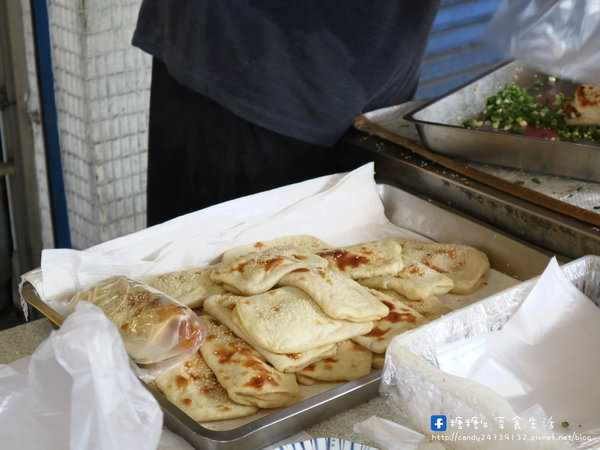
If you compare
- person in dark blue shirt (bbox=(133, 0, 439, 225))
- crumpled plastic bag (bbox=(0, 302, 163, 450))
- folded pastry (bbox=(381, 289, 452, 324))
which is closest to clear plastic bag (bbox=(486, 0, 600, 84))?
person in dark blue shirt (bbox=(133, 0, 439, 225))

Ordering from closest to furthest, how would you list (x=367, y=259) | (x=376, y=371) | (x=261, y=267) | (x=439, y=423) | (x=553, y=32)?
(x=439, y=423) < (x=376, y=371) < (x=261, y=267) < (x=367, y=259) < (x=553, y=32)

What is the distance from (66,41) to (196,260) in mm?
1731

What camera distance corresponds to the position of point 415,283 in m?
1.64

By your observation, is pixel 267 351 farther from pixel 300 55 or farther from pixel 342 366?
pixel 300 55

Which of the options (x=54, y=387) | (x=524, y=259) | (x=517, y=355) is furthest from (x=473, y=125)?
(x=54, y=387)

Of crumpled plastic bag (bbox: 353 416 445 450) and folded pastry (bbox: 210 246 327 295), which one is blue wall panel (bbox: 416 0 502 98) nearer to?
folded pastry (bbox: 210 246 327 295)

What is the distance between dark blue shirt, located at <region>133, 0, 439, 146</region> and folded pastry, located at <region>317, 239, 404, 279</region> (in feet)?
1.61

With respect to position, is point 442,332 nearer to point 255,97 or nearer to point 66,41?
point 255,97

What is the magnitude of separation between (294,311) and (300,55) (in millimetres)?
945

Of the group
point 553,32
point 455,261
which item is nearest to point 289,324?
point 455,261

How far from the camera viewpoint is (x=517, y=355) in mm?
1330

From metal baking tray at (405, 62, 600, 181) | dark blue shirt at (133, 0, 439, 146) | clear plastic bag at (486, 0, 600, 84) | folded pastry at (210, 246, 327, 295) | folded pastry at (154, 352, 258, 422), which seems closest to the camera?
folded pastry at (154, 352, 258, 422)

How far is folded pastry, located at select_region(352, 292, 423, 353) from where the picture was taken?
1.42m

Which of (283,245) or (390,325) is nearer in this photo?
(390,325)
